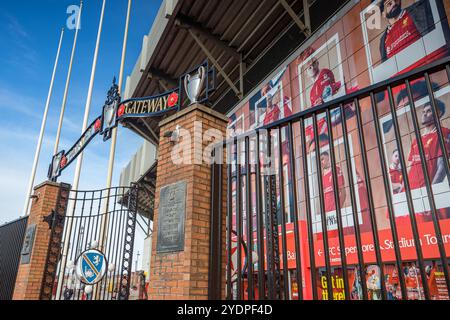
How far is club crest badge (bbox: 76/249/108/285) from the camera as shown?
575 centimetres

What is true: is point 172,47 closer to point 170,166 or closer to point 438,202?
point 170,166

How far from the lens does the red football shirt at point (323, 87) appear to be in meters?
7.84

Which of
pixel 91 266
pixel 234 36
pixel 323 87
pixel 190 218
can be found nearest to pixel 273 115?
pixel 323 87

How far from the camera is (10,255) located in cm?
802

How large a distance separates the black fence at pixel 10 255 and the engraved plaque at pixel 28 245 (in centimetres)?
52

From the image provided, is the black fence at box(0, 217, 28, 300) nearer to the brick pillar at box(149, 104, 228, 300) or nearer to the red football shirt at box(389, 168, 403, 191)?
the brick pillar at box(149, 104, 228, 300)

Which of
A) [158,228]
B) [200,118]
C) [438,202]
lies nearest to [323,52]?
[438,202]

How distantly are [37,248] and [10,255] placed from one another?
6.55 feet

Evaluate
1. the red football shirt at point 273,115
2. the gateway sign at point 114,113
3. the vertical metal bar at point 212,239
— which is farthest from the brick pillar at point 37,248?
the red football shirt at point 273,115

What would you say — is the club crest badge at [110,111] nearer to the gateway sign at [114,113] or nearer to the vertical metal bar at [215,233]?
the gateway sign at [114,113]

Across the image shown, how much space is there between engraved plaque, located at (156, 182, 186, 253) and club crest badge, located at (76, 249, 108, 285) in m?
2.82

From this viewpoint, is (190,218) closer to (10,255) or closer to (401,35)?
(401,35)

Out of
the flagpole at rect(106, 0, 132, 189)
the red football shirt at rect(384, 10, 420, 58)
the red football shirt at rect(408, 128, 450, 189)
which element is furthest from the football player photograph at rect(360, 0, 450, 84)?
the flagpole at rect(106, 0, 132, 189)
